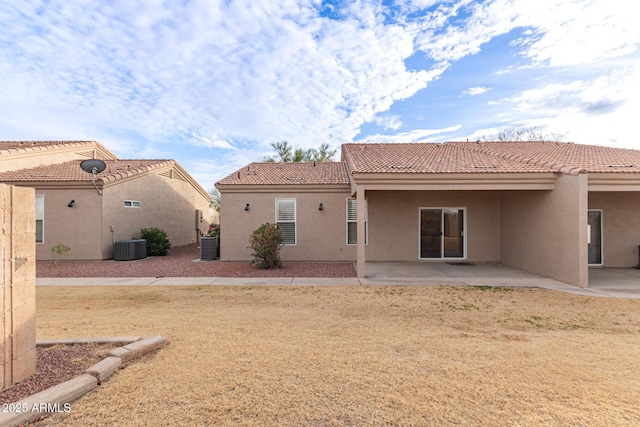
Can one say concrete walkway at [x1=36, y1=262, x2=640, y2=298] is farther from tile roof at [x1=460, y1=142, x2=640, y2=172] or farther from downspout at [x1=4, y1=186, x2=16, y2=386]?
downspout at [x1=4, y1=186, x2=16, y2=386]

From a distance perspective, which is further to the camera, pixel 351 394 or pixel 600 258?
pixel 600 258

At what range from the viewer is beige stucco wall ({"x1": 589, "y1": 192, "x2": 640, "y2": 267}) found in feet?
37.7

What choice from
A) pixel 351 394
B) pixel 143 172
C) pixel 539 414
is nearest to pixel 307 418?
pixel 351 394

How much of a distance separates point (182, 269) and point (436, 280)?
905 cm

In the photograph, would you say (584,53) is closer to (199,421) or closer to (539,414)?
(539,414)

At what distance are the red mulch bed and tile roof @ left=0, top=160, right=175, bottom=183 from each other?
3.59 meters

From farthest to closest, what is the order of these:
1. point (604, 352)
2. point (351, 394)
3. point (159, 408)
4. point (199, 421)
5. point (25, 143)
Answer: point (25, 143) < point (604, 352) < point (351, 394) < point (159, 408) < point (199, 421)

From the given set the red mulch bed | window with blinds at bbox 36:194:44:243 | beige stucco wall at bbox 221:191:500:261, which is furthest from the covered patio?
window with blinds at bbox 36:194:44:243

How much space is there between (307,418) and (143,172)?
16450 millimetres

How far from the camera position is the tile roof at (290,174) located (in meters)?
13.2

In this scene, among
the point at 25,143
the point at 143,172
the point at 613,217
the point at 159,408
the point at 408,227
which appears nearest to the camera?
the point at 159,408

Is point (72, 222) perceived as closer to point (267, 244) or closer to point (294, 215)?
point (267, 244)

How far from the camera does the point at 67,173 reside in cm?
1380

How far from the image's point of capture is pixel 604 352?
4.29 metres
